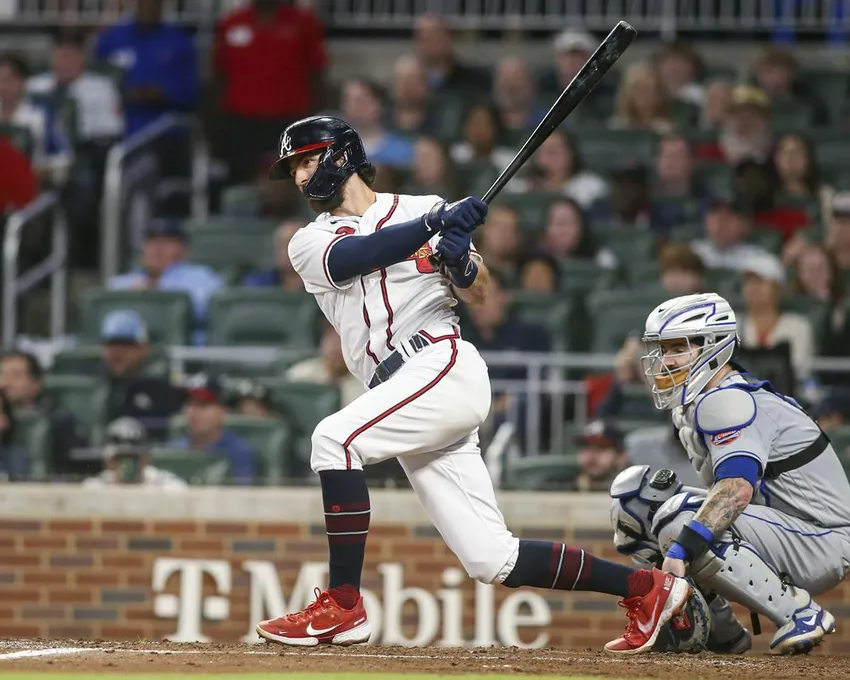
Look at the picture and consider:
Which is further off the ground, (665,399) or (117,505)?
(665,399)

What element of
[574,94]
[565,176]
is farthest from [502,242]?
[574,94]

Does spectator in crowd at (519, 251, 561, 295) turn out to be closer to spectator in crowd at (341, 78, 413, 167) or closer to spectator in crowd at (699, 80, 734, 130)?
spectator in crowd at (341, 78, 413, 167)

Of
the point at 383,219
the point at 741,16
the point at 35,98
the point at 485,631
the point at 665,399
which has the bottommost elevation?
the point at 485,631

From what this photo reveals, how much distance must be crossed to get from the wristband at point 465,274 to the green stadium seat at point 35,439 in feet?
13.2

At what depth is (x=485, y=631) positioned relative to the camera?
8.15 metres

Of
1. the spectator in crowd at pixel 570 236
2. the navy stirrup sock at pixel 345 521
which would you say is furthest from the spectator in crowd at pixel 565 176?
the navy stirrup sock at pixel 345 521

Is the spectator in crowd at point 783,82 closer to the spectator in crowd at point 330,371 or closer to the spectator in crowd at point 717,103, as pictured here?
the spectator in crowd at point 717,103

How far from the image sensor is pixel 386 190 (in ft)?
33.8

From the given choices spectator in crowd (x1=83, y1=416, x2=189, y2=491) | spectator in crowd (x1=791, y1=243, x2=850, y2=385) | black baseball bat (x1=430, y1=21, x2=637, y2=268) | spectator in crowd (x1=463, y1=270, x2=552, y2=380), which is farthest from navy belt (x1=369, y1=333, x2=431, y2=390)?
spectator in crowd (x1=791, y1=243, x2=850, y2=385)

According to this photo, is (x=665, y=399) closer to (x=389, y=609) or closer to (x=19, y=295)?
(x=389, y=609)

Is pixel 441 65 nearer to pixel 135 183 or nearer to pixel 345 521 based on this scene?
pixel 135 183

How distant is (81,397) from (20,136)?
2876 mm

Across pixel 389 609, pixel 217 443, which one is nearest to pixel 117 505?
pixel 217 443

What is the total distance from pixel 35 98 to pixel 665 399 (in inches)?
291
